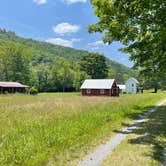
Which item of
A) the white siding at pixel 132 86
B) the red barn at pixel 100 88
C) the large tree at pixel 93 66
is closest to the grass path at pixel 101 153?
the red barn at pixel 100 88

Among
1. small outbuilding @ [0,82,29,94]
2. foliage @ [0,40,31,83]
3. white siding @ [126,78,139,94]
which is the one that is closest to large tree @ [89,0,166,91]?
small outbuilding @ [0,82,29,94]

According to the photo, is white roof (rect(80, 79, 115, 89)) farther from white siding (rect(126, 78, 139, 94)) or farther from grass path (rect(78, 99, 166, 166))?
grass path (rect(78, 99, 166, 166))

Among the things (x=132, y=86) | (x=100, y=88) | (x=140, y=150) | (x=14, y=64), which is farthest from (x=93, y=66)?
(x=140, y=150)

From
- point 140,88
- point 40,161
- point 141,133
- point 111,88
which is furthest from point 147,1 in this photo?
point 140,88

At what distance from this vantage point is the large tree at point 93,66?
104 m

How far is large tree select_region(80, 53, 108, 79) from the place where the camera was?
104250 mm

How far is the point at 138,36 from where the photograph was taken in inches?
628

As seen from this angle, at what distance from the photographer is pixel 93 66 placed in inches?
4085

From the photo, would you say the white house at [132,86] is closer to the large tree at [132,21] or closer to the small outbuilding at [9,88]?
the small outbuilding at [9,88]

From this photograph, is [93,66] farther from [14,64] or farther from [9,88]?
[9,88]

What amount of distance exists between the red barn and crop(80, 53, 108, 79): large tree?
36.3 metres

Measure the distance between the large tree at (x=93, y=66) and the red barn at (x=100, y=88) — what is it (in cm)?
3633

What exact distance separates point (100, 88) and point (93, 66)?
38788 millimetres

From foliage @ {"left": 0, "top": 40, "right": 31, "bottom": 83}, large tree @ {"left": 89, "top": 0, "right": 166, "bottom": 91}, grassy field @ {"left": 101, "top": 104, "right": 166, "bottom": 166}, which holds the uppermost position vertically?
foliage @ {"left": 0, "top": 40, "right": 31, "bottom": 83}
